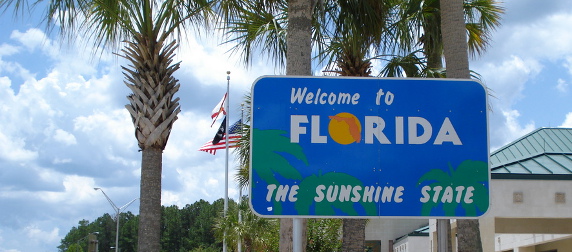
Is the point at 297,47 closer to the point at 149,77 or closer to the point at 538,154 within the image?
the point at 149,77

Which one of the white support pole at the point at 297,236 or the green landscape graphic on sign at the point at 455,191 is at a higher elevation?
→ the green landscape graphic on sign at the point at 455,191

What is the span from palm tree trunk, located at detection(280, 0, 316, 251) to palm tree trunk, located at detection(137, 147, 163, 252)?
206 cm

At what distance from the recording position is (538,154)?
70.3ft

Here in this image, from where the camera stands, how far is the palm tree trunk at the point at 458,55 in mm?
9133

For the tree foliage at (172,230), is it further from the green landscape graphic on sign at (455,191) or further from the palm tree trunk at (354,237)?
the green landscape graphic on sign at (455,191)

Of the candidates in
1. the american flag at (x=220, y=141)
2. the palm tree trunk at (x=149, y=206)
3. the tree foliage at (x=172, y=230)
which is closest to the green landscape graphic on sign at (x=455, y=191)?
the palm tree trunk at (x=149, y=206)

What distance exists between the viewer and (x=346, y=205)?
4133 millimetres

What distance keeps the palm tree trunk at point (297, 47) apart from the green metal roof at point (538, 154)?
11597 mm

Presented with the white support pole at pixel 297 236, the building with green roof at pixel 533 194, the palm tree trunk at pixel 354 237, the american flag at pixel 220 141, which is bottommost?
the white support pole at pixel 297 236

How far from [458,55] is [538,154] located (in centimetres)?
1351

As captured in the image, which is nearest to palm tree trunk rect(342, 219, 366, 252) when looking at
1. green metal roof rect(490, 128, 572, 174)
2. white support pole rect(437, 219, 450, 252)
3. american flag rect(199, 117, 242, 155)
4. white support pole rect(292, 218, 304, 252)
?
green metal roof rect(490, 128, 572, 174)

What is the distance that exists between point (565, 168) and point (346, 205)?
16.8 m

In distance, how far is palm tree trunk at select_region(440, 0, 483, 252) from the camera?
9133mm

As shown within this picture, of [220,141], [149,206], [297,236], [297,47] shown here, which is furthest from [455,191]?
[220,141]
